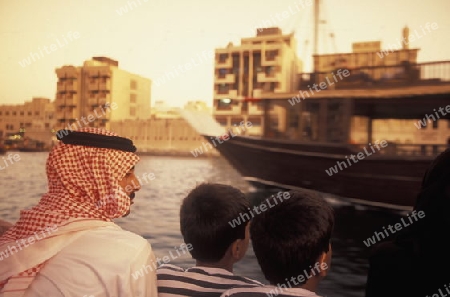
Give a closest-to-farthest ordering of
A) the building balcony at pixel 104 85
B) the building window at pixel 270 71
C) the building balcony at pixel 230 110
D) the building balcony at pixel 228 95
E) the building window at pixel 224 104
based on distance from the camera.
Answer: the building window at pixel 270 71, the building balcony at pixel 230 110, the building window at pixel 224 104, the building balcony at pixel 228 95, the building balcony at pixel 104 85

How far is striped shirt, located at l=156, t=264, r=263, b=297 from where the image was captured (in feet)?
5.90

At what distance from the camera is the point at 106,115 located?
71.9 m

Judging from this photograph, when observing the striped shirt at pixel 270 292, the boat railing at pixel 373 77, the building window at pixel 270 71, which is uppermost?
the building window at pixel 270 71

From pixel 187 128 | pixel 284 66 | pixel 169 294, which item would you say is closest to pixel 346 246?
pixel 169 294

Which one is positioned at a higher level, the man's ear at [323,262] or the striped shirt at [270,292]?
the man's ear at [323,262]

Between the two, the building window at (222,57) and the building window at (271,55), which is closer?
the building window at (271,55)

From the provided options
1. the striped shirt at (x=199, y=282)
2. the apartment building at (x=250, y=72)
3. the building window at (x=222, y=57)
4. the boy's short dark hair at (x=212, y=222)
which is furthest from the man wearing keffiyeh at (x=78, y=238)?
the building window at (x=222, y=57)

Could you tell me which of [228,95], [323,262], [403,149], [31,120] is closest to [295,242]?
[323,262]

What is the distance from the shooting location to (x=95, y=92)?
229 ft

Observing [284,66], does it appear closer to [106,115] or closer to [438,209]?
[106,115]

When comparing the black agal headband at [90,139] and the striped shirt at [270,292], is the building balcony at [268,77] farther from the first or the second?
the striped shirt at [270,292]

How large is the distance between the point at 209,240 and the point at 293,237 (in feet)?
1.61

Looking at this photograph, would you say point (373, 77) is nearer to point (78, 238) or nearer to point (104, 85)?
point (78, 238)

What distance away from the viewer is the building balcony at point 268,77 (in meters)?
52.5
